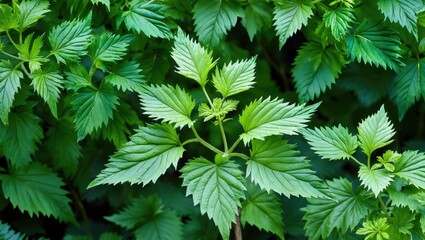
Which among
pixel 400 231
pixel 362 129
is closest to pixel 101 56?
pixel 362 129

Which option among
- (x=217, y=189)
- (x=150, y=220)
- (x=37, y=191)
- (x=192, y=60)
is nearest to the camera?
(x=217, y=189)

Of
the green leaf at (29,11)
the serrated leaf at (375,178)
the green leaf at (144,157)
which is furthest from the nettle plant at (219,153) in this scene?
the green leaf at (29,11)

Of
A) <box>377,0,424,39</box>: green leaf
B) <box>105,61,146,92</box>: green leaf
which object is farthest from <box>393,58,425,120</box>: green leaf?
<box>105,61,146,92</box>: green leaf

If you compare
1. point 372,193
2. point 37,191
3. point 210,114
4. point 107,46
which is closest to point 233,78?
point 210,114

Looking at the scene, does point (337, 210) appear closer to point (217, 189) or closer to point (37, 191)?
point (217, 189)

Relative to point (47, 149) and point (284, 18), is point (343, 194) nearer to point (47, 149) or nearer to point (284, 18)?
point (284, 18)

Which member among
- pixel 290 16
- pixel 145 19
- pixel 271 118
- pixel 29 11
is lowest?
pixel 271 118
